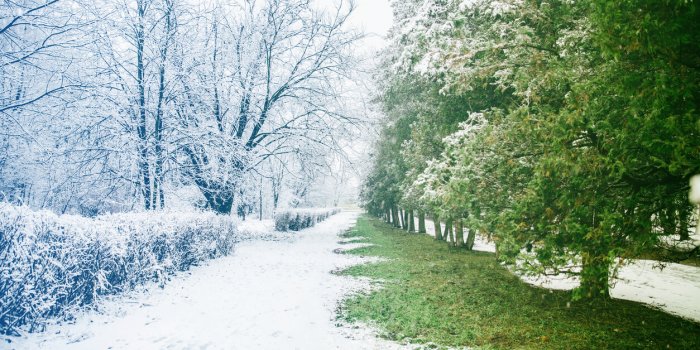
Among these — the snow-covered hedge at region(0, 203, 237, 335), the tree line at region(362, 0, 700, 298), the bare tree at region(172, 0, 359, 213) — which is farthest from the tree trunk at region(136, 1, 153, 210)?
the tree line at region(362, 0, 700, 298)

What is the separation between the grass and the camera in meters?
5.49

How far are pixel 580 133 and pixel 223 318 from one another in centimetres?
581

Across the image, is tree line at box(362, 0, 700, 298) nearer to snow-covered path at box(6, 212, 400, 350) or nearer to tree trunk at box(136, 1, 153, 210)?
snow-covered path at box(6, 212, 400, 350)

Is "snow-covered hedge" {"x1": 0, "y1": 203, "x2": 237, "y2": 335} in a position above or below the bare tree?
below

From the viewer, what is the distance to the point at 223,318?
6238 mm

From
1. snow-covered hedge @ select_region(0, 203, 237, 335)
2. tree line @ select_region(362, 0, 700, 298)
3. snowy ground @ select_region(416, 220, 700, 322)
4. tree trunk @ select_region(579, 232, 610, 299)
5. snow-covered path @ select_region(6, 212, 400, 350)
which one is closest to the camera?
tree line @ select_region(362, 0, 700, 298)

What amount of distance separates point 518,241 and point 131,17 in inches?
460

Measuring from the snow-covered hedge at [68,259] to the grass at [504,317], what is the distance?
13.0ft

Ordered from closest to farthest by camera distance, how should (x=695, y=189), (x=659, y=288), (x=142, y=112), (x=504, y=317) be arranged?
(x=695, y=189) < (x=504, y=317) < (x=659, y=288) < (x=142, y=112)

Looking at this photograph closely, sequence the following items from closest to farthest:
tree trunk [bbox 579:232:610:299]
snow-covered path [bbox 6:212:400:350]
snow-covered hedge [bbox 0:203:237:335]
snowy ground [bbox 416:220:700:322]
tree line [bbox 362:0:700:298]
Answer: tree line [bbox 362:0:700:298]
tree trunk [bbox 579:232:610:299]
snow-covered hedge [bbox 0:203:237:335]
snow-covered path [bbox 6:212:400:350]
snowy ground [bbox 416:220:700:322]

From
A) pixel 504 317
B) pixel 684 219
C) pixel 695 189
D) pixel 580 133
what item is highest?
pixel 580 133

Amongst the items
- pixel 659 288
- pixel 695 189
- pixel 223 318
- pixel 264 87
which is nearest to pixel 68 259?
pixel 223 318

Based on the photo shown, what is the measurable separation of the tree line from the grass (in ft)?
3.29

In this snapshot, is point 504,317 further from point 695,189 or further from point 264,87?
point 264,87
